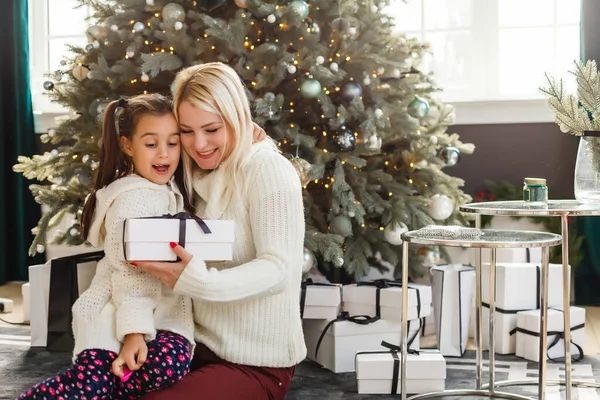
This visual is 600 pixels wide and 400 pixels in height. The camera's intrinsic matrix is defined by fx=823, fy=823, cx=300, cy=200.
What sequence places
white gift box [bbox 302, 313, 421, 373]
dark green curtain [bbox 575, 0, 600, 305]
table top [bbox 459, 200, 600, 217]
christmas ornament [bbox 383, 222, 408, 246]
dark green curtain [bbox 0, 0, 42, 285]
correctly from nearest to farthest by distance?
table top [bbox 459, 200, 600, 217]
white gift box [bbox 302, 313, 421, 373]
christmas ornament [bbox 383, 222, 408, 246]
dark green curtain [bbox 575, 0, 600, 305]
dark green curtain [bbox 0, 0, 42, 285]

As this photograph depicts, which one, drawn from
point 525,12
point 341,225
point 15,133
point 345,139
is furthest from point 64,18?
point 525,12

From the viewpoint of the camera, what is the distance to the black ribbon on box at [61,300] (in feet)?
10.7

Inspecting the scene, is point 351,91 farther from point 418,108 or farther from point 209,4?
point 209,4

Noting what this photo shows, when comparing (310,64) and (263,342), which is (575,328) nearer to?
(310,64)

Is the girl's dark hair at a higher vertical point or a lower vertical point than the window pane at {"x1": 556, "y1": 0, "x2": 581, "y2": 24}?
lower

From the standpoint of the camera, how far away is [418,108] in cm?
348

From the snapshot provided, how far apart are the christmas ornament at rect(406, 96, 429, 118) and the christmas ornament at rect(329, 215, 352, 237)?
1.82ft

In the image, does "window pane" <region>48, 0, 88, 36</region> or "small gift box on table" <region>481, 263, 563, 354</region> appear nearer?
"small gift box on table" <region>481, 263, 563, 354</region>

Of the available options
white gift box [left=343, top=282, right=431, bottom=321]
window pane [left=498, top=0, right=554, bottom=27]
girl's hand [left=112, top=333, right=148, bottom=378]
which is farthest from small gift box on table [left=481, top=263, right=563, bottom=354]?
girl's hand [left=112, top=333, right=148, bottom=378]

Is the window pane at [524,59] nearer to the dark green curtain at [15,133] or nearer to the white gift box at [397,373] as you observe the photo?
the white gift box at [397,373]

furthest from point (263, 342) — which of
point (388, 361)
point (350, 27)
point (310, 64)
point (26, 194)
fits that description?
point (26, 194)

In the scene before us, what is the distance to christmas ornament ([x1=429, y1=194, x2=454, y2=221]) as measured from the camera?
3.50 metres

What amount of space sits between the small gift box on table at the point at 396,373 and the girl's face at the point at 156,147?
3.51 feet

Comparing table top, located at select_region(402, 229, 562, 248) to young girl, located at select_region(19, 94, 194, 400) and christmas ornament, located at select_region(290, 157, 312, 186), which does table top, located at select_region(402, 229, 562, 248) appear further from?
christmas ornament, located at select_region(290, 157, 312, 186)
